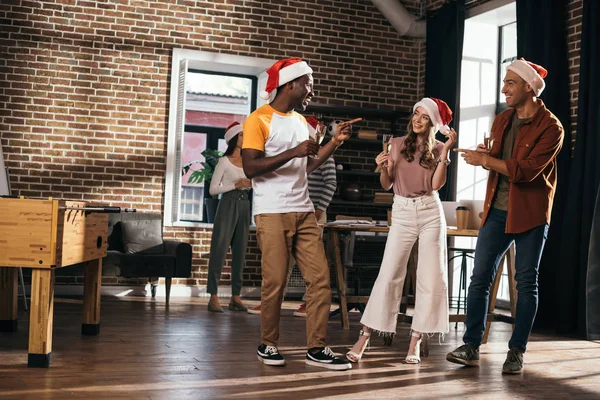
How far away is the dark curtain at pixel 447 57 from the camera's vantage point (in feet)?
27.1

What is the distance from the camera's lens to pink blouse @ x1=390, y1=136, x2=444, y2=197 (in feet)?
14.7

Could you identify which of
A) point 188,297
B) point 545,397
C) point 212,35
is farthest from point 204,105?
point 545,397

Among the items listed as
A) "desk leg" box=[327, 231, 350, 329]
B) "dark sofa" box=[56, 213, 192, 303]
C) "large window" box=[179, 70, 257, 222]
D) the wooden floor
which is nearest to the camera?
the wooden floor

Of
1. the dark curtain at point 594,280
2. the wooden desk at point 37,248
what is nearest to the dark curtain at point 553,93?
the dark curtain at point 594,280

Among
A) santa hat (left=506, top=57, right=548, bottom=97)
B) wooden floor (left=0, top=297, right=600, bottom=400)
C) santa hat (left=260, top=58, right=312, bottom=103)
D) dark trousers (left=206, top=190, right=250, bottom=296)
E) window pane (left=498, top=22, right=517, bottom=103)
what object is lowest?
wooden floor (left=0, top=297, right=600, bottom=400)

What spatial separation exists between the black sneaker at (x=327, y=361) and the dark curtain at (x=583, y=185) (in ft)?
9.04

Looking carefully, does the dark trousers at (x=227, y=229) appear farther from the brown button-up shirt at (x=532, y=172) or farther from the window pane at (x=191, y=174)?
the brown button-up shirt at (x=532, y=172)

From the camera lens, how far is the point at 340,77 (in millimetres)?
8906

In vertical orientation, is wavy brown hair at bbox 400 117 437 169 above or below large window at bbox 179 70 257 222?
below

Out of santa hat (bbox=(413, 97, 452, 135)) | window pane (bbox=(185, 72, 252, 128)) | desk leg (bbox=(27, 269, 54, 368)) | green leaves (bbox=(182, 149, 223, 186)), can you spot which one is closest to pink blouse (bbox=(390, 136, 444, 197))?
santa hat (bbox=(413, 97, 452, 135))

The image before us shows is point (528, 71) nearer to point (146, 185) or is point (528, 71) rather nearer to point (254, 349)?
point (254, 349)

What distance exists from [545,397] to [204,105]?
608 centimetres

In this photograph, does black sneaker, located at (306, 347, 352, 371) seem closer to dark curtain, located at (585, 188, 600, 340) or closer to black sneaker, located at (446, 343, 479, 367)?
black sneaker, located at (446, 343, 479, 367)

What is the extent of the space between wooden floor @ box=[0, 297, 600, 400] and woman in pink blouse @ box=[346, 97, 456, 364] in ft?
0.77
